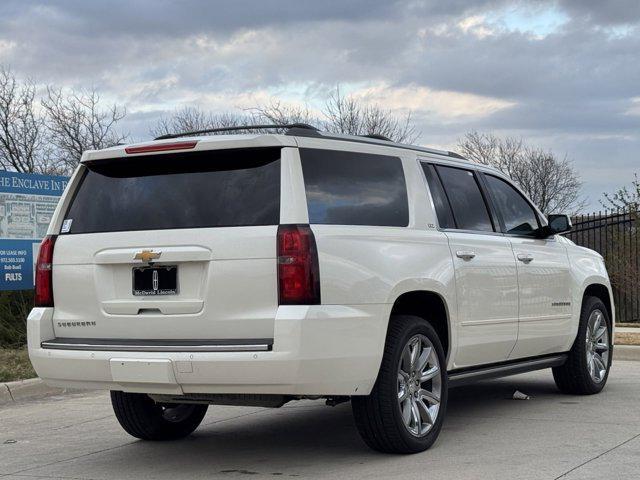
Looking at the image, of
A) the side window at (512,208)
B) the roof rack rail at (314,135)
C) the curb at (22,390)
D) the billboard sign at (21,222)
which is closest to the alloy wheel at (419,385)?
the roof rack rail at (314,135)

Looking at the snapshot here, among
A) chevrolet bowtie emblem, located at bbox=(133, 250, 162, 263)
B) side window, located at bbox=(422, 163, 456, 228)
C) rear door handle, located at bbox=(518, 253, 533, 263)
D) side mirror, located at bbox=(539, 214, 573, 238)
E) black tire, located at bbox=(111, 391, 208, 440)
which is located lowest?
black tire, located at bbox=(111, 391, 208, 440)

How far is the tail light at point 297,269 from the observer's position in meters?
5.39

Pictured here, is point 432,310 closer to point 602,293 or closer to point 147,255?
point 147,255

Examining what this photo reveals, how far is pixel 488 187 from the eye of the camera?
7.71m

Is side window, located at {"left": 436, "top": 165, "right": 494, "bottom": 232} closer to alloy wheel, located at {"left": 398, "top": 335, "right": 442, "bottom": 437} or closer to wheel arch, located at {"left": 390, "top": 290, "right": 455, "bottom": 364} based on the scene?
wheel arch, located at {"left": 390, "top": 290, "right": 455, "bottom": 364}

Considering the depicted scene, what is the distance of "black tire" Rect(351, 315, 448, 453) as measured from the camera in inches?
230

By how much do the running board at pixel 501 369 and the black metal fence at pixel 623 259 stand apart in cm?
934

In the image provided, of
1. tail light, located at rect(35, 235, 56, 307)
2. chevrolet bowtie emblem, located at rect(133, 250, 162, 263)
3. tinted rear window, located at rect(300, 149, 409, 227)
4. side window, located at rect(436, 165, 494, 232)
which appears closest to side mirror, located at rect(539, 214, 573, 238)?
side window, located at rect(436, 165, 494, 232)

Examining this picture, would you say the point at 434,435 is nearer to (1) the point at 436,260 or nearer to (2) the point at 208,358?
(1) the point at 436,260

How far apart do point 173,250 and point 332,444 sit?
1.97 metres

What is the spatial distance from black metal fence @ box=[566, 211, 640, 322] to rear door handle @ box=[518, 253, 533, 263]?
9.92m

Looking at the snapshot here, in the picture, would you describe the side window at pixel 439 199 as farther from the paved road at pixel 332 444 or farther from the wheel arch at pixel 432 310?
the paved road at pixel 332 444

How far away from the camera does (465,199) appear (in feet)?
24.0

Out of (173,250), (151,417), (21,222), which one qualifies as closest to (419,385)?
(173,250)
